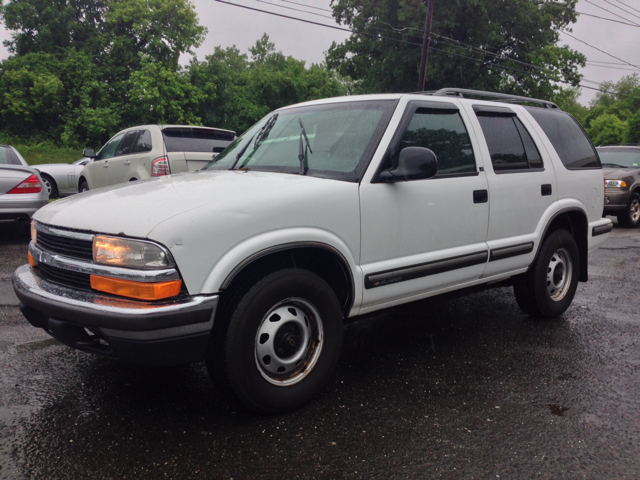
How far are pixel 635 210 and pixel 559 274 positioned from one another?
916 centimetres

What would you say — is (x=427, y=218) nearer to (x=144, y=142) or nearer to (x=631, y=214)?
(x=144, y=142)

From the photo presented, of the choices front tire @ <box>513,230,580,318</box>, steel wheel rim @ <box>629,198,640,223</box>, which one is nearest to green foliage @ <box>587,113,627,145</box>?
steel wheel rim @ <box>629,198,640,223</box>

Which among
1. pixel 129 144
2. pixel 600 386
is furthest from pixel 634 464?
pixel 129 144

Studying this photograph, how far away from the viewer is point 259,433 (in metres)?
2.70

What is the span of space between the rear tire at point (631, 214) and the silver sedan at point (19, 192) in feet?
38.0

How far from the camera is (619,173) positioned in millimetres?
12031

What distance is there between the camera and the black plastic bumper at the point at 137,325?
2.41 meters

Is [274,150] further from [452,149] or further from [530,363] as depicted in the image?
[530,363]

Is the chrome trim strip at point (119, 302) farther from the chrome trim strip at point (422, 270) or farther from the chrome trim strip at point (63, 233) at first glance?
the chrome trim strip at point (422, 270)

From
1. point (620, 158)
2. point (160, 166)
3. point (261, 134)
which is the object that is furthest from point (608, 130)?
point (261, 134)

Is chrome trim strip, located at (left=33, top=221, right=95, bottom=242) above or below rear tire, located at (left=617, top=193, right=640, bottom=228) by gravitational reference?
above

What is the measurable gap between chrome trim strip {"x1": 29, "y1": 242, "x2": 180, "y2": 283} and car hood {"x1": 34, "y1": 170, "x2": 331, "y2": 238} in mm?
166

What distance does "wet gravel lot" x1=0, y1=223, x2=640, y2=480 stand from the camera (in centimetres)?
242

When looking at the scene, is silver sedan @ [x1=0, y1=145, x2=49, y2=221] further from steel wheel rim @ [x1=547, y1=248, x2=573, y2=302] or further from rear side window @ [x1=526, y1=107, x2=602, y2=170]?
steel wheel rim @ [x1=547, y1=248, x2=573, y2=302]
